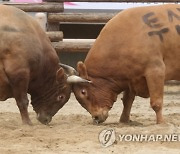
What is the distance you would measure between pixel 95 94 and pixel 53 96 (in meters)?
0.69

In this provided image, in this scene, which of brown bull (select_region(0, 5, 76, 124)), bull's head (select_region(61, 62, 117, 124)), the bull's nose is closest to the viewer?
brown bull (select_region(0, 5, 76, 124))

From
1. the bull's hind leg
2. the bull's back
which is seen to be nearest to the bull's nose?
the bull's back

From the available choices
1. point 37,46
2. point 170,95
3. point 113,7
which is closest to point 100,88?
point 37,46

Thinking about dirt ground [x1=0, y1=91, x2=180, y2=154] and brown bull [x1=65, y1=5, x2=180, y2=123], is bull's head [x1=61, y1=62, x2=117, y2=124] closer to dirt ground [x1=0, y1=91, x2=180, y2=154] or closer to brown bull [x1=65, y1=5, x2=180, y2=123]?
brown bull [x1=65, y1=5, x2=180, y2=123]

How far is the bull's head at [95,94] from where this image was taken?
30.3 feet

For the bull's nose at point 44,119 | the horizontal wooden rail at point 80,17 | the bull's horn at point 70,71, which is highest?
the bull's horn at point 70,71

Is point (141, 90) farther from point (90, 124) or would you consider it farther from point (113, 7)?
point (113, 7)

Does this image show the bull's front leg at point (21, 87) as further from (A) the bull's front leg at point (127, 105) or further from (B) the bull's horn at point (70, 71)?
(A) the bull's front leg at point (127, 105)

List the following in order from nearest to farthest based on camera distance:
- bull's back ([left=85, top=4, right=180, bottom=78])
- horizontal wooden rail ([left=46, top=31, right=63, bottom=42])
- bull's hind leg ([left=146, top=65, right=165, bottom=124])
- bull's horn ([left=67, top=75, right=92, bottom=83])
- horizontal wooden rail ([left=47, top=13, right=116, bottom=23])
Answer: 1. bull's hind leg ([left=146, top=65, right=165, bottom=124])
2. bull's back ([left=85, top=4, right=180, bottom=78])
3. bull's horn ([left=67, top=75, right=92, bottom=83])
4. horizontal wooden rail ([left=46, top=31, right=63, bottom=42])
5. horizontal wooden rail ([left=47, top=13, right=116, bottom=23])

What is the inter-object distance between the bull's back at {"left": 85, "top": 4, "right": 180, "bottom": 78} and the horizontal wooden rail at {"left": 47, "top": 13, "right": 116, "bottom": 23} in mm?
4711

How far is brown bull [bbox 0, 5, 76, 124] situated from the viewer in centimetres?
855

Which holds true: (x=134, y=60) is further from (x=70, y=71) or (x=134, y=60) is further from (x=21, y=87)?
(x=21, y=87)

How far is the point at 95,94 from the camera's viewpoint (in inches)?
363

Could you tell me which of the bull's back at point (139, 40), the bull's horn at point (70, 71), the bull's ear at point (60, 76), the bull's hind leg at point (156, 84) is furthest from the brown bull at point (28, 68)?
the bull's hind leg at point (156, 84)
